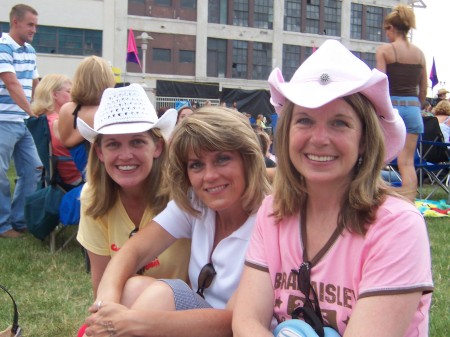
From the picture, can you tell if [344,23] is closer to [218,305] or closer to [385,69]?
[385,69]

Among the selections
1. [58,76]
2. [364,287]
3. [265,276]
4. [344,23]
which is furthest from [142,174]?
[344,23]

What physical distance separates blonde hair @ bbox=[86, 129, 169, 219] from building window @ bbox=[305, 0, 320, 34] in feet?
145

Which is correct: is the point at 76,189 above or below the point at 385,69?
below

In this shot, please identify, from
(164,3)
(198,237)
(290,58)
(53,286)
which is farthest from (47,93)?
(290,58)

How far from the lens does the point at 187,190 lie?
2.49 meters

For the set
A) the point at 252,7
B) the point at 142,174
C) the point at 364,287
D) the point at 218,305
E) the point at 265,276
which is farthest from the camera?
the point at 252,7

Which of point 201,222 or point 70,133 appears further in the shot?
point 70,133

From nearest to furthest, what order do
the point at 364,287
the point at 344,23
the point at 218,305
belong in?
1. the point at 364,287
2. the point at 218,305
3. the point at 344,23

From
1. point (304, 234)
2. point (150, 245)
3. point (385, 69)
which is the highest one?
point (385, 69)

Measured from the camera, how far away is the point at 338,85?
1782 millimetres

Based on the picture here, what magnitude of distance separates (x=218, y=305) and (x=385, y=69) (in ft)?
13.0

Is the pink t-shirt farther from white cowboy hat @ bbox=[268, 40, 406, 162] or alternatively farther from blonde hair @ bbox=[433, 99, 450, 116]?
blonde hair @ bbox=[433, 99, 450, 116]

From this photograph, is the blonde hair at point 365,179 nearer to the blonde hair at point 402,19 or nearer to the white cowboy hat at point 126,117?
the white cowboy hat at point 126,117

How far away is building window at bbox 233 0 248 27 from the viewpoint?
139 feet
